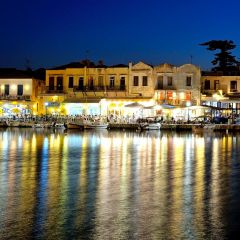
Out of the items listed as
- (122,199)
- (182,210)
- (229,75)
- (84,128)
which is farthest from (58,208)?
(229,75)

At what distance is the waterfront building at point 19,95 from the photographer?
6762cm

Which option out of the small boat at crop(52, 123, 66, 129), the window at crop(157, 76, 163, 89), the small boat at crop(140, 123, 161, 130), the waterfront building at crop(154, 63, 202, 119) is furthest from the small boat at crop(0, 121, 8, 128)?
the window at crop(157, 76, 163, 89)

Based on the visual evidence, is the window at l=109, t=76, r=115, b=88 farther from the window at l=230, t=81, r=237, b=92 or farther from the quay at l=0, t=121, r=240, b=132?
the window at l=230, t=81, r=237, b=92

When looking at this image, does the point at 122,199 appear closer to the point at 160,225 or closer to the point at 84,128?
the point at 160,225

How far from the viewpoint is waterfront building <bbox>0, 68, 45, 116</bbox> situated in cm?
6762

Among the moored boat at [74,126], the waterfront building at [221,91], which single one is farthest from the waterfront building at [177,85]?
the moored boat at [74,126]

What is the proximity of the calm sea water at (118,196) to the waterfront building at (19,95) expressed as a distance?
39363 mm

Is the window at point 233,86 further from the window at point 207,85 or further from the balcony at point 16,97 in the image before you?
the balcony at point 16,97

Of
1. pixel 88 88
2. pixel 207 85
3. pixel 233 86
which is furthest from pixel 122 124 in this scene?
pixel 233 86

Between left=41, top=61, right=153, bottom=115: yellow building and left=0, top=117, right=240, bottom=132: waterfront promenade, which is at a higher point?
left=41, top=61, right=153, bottom=115: yellow building

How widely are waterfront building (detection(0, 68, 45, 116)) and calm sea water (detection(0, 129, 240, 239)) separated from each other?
39.4 meters

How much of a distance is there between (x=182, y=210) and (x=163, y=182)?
193 inches

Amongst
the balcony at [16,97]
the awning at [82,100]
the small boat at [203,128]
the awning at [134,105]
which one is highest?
the balcony at [16,97]

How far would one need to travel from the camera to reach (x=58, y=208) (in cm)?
1452
